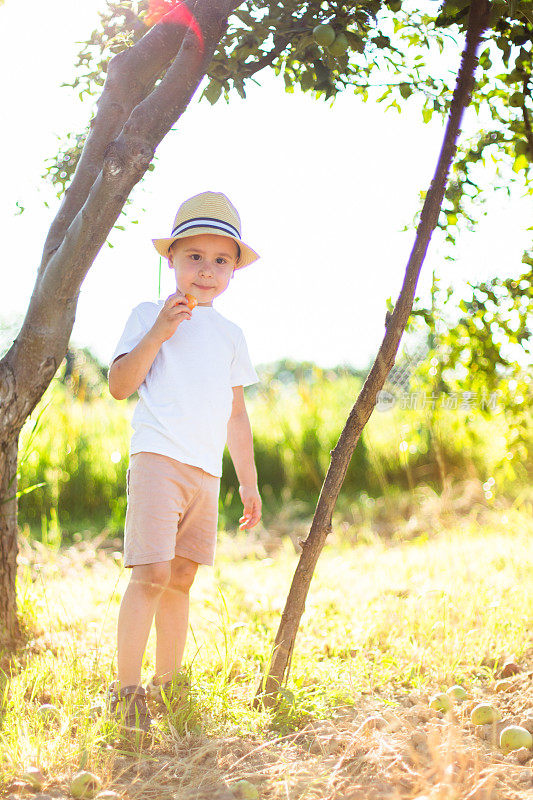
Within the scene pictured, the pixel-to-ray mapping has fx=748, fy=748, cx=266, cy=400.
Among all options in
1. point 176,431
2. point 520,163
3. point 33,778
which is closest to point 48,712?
point 33,778

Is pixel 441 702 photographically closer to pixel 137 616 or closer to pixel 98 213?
pixel 137 616

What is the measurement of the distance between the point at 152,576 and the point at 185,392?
20.3 inches

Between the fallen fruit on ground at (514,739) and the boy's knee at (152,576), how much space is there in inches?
36.6

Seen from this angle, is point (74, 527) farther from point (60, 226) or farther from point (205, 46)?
point (205, 46)

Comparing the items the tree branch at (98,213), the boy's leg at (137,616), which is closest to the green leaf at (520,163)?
the tree branch at (98,213)

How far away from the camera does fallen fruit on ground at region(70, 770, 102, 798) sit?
5.16 feet

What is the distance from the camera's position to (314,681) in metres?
2.36

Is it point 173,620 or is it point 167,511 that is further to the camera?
point 173,620

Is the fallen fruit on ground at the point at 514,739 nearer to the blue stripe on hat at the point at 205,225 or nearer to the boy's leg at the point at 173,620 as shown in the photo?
the boy's leg at the point at 173,620

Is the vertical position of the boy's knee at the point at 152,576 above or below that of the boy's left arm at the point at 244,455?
below

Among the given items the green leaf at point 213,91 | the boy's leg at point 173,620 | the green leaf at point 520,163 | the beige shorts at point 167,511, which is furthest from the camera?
the green leaf at point 520,163

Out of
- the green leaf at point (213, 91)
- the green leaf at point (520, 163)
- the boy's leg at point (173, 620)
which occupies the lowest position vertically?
the boy's leg at point (173, 620)

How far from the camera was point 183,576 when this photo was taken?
7.22ft

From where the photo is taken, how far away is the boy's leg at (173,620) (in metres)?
2.17
